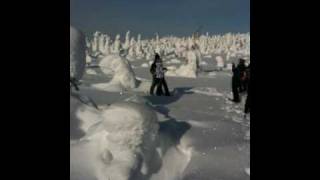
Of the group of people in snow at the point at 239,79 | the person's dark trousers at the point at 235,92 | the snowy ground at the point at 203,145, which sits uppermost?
the group of people in snow at the point at 239,79

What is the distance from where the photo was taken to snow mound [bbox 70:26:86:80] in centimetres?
1015

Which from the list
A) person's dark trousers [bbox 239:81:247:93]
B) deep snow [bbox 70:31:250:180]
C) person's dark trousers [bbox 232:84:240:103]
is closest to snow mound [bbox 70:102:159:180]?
deep snow [bbox 70:31:250:180]

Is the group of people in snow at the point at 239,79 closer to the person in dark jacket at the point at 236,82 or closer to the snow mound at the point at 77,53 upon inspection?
the person in dark jacket at the point at 236,82

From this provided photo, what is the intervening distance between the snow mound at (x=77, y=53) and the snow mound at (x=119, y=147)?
3.66 metres

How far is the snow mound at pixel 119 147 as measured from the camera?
6199mm

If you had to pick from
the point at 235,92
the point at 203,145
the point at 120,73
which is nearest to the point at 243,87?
the point at 235,92


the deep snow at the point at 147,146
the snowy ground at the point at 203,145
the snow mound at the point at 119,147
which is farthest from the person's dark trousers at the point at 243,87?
the snow mound at the point at 119,147

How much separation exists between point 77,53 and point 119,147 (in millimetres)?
4516

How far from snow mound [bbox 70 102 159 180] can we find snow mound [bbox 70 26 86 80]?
12.0ft

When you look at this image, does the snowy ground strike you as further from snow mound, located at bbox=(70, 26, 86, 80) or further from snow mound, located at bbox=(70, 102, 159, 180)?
snow mound, located at bbox=(70, 26, 86, 80)

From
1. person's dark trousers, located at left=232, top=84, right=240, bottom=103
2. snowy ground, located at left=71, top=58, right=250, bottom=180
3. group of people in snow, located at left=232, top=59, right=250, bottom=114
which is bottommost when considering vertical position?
snowy ground, located at left=71, top=58, right=250, bottom=180

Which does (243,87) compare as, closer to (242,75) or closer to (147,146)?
(242,75)

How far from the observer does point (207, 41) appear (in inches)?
2844
